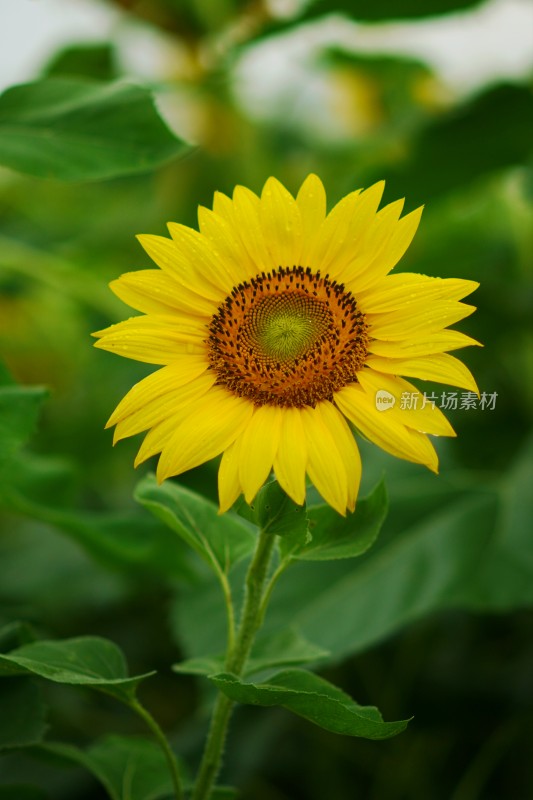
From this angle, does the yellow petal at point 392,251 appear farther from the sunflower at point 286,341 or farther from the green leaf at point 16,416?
the green leaf at point 16,416

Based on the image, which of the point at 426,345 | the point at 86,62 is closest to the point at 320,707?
the point at 426,345

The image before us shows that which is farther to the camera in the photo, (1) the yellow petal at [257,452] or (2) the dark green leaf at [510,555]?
(2) the dark green leaf at [510,555]

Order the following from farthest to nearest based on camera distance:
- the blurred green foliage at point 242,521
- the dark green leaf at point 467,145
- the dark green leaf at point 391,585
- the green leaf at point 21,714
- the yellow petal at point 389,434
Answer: the dark green leaf at point 467,145 → the dark green leaf at point 391,585 → the blurred green foliage at point 242,521 → the green leaf at point 21,714 → the yellow petal at point 389,434

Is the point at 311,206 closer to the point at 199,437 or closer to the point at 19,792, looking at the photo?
the point at 199,437

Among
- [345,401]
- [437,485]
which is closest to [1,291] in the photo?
[437,485]

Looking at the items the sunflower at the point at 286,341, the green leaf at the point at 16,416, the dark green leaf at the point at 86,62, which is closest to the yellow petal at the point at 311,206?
the sunflower at the point at 286,341

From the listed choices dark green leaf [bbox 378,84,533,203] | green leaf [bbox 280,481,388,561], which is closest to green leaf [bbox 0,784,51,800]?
green leaf [bbox 280,481,388,561]

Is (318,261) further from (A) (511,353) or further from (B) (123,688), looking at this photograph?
(A) (511,353)
